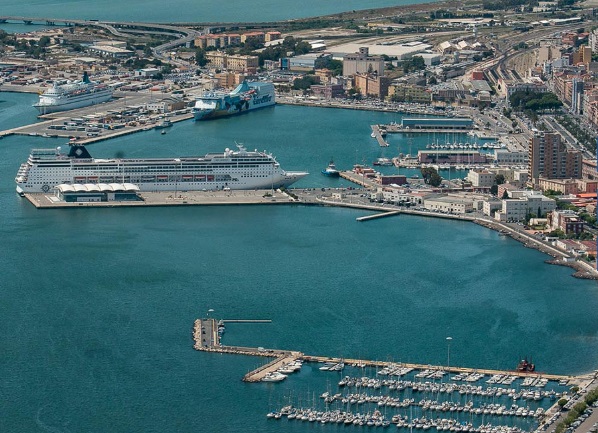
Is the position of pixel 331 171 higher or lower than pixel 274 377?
higher

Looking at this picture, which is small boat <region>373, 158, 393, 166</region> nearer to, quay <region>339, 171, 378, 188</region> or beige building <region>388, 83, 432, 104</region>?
quay <region>339, 171, 378, 188</region>

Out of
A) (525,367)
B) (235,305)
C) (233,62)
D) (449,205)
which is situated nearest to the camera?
(525,367)

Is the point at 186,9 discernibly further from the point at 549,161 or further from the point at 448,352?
the point at 448,352

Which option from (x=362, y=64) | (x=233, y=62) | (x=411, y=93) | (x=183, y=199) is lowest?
(x=183, y=199)

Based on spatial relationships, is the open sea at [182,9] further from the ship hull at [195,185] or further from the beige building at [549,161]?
the beige building at [549,161]

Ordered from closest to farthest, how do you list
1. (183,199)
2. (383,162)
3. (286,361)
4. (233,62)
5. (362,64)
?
(286,361) → (183,199) → (383,162) → (362,64) → (233,62)

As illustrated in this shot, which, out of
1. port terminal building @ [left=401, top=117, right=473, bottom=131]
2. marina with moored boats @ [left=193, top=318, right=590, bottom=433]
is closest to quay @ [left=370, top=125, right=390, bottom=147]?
port terminal building @ [left=401, top=117, right=473, bottom=131]

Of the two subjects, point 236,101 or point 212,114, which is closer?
point 212,114

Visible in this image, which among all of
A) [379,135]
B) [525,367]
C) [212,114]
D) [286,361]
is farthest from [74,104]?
[525,367]
